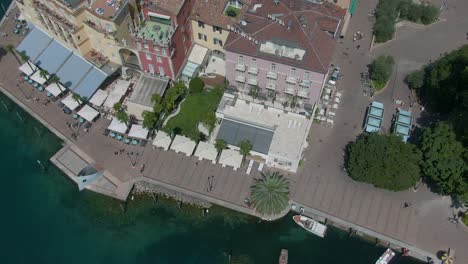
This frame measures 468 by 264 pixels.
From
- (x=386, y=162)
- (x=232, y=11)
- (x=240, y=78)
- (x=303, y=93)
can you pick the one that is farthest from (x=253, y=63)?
(x=386, y=162)

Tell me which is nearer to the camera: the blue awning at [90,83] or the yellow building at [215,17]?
the yellow building at [215,17]

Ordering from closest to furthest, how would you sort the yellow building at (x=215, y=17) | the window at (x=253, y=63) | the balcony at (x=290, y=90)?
the window at (x=253, y=63) → the balcony at (x=290, y=90) → the yellow building at (x=215, y=17)

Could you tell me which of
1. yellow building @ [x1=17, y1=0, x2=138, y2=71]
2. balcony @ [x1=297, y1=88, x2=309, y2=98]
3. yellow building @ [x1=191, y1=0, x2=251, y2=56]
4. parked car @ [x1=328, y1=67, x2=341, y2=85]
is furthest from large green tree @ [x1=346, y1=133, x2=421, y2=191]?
yellow building @ [x1=17, y1=0, x2=138, y2=71]

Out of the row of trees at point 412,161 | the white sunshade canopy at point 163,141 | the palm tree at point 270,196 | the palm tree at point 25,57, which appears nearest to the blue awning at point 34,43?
the palm tree at point 25,57

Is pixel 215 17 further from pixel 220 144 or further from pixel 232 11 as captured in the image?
pixel 220 144

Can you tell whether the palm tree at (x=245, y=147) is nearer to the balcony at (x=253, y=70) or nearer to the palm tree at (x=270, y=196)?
the palm tree at (x=270, y=196)

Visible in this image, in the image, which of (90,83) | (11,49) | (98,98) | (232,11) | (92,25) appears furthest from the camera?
(11,49)
